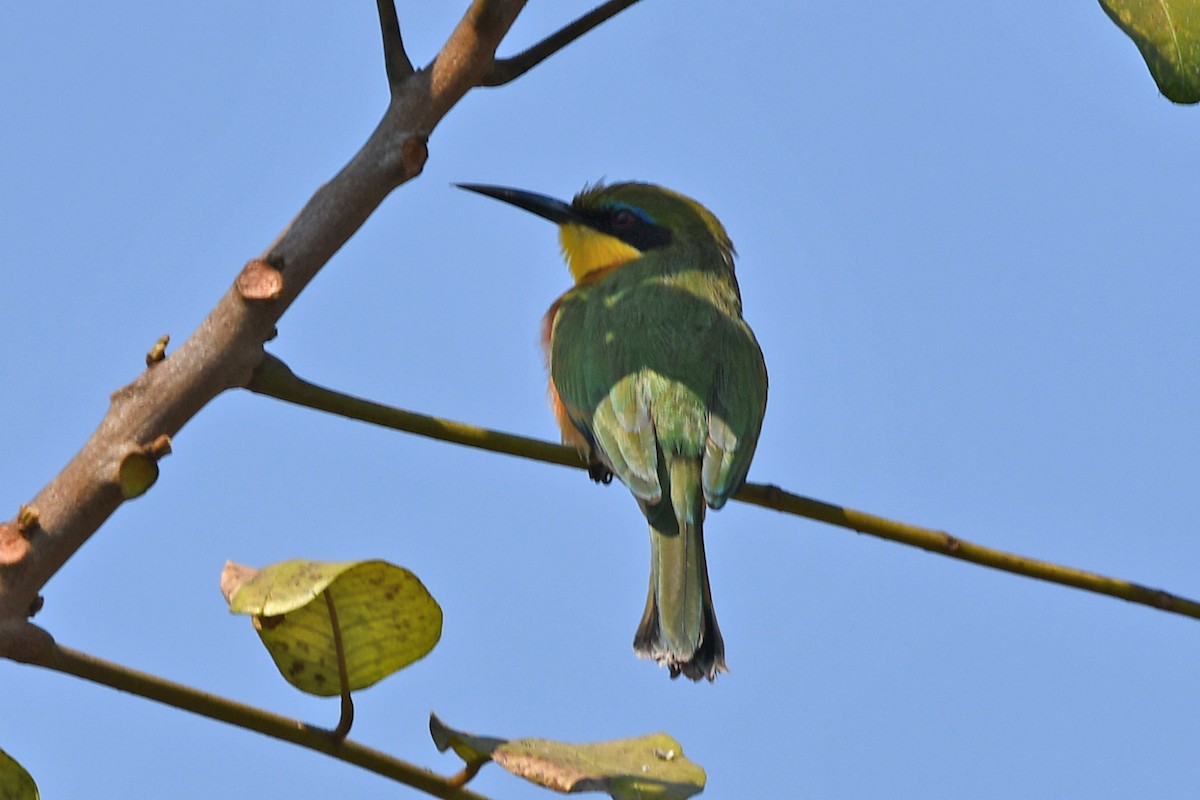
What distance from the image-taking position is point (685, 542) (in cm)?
286

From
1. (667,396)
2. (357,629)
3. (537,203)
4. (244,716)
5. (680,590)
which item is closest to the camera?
(244,716)

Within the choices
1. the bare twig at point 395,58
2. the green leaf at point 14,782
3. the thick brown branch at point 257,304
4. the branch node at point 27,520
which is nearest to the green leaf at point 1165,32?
the thick brown branch at point 257,304

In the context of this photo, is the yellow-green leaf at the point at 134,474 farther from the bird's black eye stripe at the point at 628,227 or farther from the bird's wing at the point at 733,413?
the bird's black eye stripe at the point at 628,227

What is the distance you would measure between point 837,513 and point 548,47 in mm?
691

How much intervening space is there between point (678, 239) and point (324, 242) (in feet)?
8.71

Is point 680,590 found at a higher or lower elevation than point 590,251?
lower

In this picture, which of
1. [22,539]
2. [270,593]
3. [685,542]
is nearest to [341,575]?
[270,593]

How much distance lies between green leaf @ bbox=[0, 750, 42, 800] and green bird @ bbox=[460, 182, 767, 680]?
3.44ft

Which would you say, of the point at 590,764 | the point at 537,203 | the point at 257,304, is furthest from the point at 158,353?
the point at 537,203

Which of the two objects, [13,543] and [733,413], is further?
[733,413]

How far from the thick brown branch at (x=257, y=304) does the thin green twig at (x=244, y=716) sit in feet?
0.51

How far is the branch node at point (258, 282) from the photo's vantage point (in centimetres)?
163

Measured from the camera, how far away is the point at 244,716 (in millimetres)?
1394

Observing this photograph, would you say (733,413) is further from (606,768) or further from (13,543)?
(13,543)
